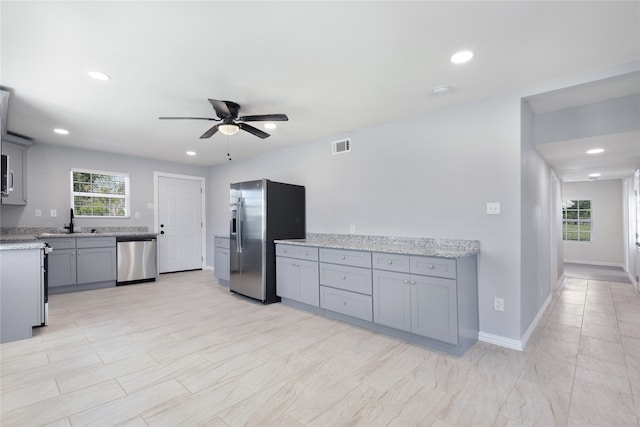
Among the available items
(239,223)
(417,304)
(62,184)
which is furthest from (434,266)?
(62,184)

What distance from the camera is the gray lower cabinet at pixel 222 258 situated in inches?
198

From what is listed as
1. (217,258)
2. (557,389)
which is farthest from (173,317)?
(557,389)

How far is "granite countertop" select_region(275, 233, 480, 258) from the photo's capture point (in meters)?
2.82

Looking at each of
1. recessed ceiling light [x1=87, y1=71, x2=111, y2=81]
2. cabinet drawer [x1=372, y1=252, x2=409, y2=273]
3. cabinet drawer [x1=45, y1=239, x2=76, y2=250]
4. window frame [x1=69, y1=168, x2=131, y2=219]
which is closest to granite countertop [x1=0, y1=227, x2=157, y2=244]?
cabinet drawer [x1=45, y1=239, x2=76, y2=250]

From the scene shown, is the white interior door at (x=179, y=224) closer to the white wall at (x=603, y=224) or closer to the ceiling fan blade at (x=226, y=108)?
the ceiling fan blade at (x=226, y=108)

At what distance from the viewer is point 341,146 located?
4.27 m

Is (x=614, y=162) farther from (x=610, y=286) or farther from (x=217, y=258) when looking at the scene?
(x=217, y=258)

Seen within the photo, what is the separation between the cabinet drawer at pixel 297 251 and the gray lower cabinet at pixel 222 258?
4.19 ft

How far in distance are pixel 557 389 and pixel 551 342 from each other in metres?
0.97

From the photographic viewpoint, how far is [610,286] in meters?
5.05

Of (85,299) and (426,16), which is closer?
(426,16)

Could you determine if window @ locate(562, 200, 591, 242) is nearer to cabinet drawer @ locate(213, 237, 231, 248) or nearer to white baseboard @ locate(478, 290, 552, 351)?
white baseboard @ locate(478, 290, 552, 351)

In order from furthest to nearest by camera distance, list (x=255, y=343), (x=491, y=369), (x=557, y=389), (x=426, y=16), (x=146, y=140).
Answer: (x=146, y=140)
(x=255, y=343)
(x=491, y=369)
(x=557, y=389)
(x=426, y=16)

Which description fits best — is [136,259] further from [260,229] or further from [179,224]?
[260,229]
